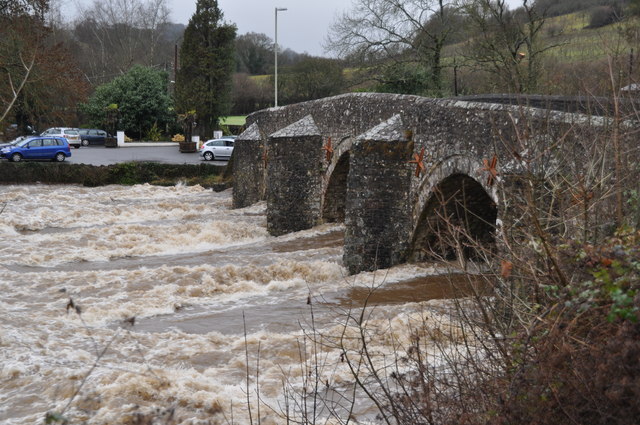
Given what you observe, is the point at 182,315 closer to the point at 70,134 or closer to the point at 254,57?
the point at 70,134

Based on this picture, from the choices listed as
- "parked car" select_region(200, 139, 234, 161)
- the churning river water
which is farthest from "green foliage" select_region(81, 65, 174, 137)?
the churning river water

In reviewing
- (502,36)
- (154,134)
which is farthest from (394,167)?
(154,134)

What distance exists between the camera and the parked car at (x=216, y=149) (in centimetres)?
3200

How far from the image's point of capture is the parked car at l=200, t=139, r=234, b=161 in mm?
32000

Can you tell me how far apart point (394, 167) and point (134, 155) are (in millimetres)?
23902

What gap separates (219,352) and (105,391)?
1.56 metres

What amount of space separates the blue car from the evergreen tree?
1025 cm

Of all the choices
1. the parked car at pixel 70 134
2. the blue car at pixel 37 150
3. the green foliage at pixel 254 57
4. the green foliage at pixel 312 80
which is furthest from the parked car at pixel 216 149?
the green foliage at pixel 254 57

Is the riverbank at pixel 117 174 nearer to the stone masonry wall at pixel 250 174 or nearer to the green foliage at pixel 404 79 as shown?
the stone masonry wall at pixel 250 174

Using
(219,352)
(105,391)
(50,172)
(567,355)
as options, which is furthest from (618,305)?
(50,172)

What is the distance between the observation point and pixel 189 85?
3797 cm

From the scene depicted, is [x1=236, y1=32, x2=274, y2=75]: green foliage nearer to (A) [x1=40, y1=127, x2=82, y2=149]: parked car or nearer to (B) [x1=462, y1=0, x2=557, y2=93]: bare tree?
(A) [x1=40, y1=127, x2=82, y2=149]: parked car

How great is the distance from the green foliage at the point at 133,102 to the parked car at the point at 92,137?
1006mm

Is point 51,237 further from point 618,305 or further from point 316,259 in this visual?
point 618,305
